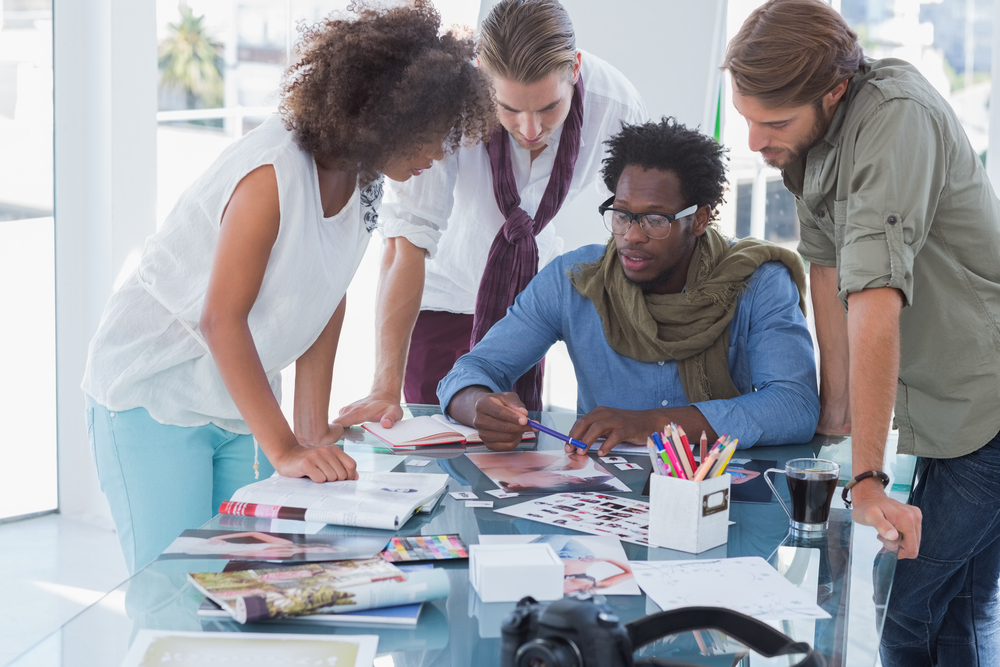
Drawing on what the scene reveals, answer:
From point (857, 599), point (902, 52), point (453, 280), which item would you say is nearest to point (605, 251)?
point (453, 280)

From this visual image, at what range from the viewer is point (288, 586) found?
0.99 meters

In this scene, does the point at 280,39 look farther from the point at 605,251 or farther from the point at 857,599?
the point at 857,599

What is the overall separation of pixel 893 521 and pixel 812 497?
0.11m

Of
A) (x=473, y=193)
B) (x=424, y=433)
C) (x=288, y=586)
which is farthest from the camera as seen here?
(x=473, y=193)

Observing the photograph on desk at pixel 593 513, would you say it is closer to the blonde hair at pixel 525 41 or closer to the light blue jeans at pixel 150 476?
the light blue jeans at pixel 150 476

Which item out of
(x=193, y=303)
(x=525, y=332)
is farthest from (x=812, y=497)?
(x=193, y=303)

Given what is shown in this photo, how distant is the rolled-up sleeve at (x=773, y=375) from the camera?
175 centimetres

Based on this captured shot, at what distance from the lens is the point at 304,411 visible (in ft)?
5.89

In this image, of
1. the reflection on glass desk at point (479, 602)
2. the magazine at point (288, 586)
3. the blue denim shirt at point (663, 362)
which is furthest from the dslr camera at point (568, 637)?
the blue denim shirt at point (663, 362)

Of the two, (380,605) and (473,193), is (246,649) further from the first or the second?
(473,193)

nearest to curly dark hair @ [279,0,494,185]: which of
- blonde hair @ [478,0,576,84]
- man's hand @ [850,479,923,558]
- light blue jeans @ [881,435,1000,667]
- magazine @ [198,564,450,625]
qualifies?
blonde hair @ [478,0,576,84]

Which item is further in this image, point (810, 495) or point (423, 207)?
point (423, 207)

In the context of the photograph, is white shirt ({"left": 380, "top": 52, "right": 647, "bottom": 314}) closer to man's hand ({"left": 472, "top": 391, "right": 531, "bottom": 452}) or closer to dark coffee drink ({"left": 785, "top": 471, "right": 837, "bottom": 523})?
man's hand ({"left": 472, "top": 391, "right": 531, "bottom": 452})

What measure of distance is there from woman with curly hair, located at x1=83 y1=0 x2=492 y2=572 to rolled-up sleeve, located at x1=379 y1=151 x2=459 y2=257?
0.67m
